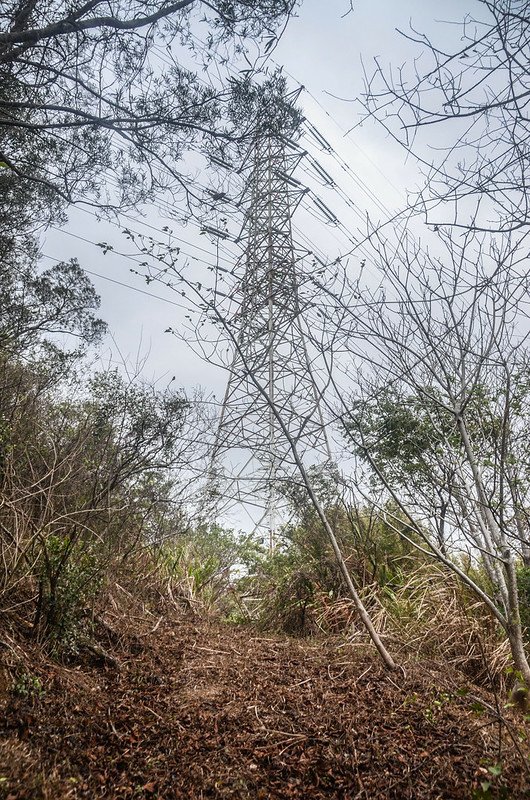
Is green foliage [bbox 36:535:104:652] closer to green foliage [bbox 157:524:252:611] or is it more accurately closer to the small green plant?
the small green plant

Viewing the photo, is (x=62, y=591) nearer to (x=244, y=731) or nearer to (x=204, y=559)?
(x=244, y=731)

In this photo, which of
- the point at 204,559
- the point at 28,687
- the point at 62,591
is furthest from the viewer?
the point at 204,559

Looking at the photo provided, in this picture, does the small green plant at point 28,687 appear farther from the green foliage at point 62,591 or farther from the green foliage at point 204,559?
the green foliage at point 204,559

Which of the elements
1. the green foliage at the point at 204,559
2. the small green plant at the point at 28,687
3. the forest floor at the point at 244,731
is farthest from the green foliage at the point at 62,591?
the green foliage at the point at 204,559

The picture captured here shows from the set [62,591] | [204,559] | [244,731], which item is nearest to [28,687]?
[62,591]

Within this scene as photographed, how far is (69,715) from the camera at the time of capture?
2674 mm

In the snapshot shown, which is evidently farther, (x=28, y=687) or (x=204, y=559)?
(x=204, y=559)

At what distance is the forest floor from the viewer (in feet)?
7.35

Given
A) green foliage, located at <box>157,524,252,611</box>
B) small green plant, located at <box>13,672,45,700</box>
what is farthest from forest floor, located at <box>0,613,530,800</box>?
green foliage, located at <box>157,524,252,611</box>

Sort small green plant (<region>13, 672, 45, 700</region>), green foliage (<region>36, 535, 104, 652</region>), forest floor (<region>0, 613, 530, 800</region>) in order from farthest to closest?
green foliage (<region>36, 535, 104, 652</region>) → small green plant (<region>13, 672, 45, 700</region>) → forest floor (<region>0, 613, 530, 800</region>)

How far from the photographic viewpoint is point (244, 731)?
273 cm

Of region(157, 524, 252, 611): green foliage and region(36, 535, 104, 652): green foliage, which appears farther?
region(157, 524, 252, 611): green foliage

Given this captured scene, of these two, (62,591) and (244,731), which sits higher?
(62,591)

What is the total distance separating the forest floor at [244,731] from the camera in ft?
7.35
